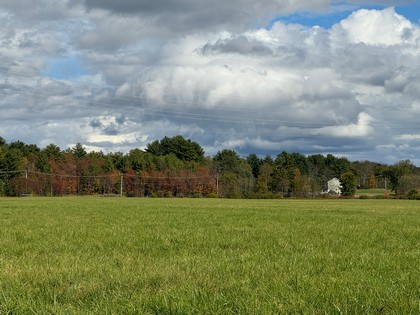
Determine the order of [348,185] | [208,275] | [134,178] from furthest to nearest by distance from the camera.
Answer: [134,178], [348,185], [208,275]

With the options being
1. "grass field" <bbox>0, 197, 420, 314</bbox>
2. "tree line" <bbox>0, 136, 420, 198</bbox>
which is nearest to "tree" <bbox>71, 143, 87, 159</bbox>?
"tree line" <bbox>0, 136, 420, 198</bbox>

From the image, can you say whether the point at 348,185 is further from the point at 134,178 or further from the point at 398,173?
the point at 134,178

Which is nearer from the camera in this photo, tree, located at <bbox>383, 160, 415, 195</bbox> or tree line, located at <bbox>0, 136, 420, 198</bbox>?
tree line, located at <bbox>0, 136, 420, 198</bbox>

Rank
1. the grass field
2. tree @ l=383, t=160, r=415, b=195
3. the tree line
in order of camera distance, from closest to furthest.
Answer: the grass field → the tree line → tree @ l=383, t=160, r=415, b=195

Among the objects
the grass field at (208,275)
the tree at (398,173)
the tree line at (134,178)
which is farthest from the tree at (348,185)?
→ the grass field at (208,275)

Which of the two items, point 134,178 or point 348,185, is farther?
point 134,178

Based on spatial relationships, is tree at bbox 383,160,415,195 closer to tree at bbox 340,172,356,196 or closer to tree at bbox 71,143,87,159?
tree at bbox 340,172,356,196

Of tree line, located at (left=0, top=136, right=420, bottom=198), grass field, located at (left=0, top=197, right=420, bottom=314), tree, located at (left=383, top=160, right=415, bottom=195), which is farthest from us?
tree, located at (left=383, top=160, right=415, bottom=195)

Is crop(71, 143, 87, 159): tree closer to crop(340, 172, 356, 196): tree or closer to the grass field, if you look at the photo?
crop(340, 172, 356, 196): tree

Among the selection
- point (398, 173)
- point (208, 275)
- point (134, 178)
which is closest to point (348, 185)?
point (398, 173)

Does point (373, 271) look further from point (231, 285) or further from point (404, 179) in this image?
point (404, 179)

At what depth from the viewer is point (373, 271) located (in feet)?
31.6

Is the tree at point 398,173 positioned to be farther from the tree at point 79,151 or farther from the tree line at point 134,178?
the tree at point 79,151

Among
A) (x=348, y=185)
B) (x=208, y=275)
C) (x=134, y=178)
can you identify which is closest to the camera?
(x=208, y=275)
